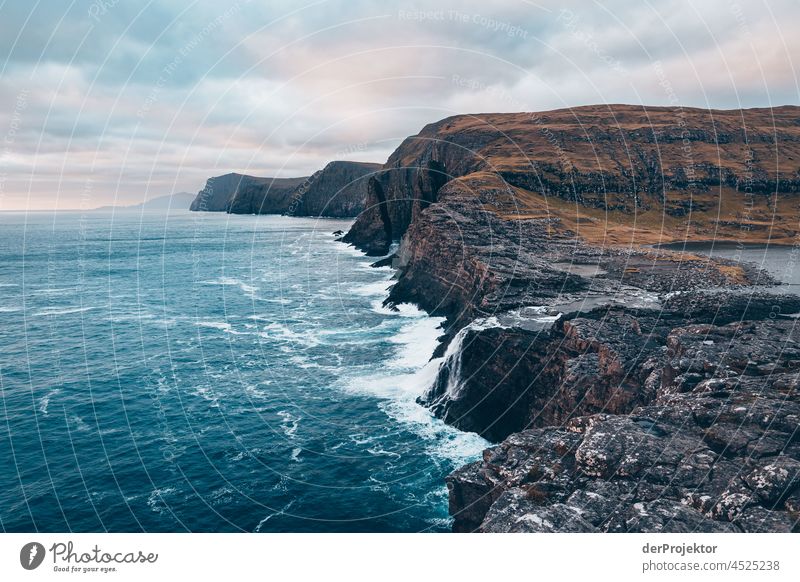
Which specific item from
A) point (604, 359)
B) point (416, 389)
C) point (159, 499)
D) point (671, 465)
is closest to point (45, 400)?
point (159, 499)

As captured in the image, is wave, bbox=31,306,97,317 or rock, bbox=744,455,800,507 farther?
wave, bbox=31,306,97,317

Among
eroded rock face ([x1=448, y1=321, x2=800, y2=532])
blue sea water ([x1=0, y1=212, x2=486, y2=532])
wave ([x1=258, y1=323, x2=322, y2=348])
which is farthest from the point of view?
wave ([x1=258, y1=323, x2=322, y2=348])

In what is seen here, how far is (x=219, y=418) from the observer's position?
173 ft

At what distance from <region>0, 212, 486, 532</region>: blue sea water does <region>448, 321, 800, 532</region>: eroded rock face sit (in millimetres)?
11431

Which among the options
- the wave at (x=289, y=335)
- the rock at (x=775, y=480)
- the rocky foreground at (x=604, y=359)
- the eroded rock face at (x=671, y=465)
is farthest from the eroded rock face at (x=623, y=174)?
the rock at (x=775, y=480)

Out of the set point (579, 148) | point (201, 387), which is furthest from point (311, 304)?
point (579, 148)

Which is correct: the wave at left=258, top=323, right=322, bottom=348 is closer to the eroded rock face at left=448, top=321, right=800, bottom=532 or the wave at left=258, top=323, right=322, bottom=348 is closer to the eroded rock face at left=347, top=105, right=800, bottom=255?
the eroded rock face at left=347, top=105, right=800, bottom=255

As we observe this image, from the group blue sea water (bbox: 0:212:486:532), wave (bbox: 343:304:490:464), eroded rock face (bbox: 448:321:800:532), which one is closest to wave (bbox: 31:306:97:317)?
blue sea water (bbox: 0:212:486:532)

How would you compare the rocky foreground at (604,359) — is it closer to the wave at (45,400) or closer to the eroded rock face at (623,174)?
the eroded rock face at (623,174)

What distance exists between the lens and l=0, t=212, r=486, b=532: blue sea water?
124 ft

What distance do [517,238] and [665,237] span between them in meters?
52.9

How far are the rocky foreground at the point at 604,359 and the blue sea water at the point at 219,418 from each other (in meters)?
8.52

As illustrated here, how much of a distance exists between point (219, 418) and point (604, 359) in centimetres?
4139

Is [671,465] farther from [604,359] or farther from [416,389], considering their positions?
[416,389]
